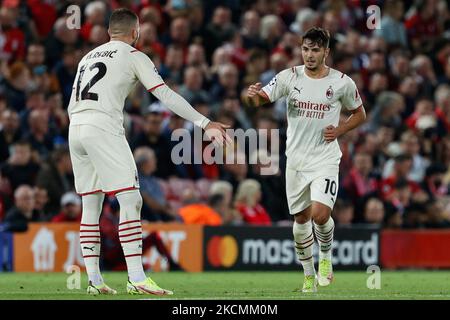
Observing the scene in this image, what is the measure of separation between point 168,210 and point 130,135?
1.41m

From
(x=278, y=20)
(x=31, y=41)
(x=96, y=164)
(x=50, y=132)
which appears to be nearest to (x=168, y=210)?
(x=50, y=132)

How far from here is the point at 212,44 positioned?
71.8 ft

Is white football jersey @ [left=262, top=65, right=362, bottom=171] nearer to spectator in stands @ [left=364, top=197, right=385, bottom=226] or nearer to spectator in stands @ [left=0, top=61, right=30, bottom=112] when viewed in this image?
spectator in stands @ [left=364, top=197, right=385, bottom=226]

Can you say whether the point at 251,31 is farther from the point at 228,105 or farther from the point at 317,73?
the point at 317,73

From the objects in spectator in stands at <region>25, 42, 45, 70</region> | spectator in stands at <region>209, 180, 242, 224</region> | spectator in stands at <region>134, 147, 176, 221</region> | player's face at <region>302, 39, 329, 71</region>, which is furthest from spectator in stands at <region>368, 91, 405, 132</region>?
player's face at <region>302, 39, 329, 71</region>

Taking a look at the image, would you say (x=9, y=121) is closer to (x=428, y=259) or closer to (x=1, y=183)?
(x=1, y=183)

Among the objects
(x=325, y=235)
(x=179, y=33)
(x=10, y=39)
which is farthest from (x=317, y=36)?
(x=179, y=33)

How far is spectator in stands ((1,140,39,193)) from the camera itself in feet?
57.9

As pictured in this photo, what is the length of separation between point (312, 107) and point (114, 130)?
2.18 m

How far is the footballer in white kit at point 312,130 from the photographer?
1226 cm

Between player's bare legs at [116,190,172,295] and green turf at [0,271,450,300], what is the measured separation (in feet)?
0.75

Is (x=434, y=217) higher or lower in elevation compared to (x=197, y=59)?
lower

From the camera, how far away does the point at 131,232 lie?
36.9 ft

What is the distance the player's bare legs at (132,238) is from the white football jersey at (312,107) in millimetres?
1954
